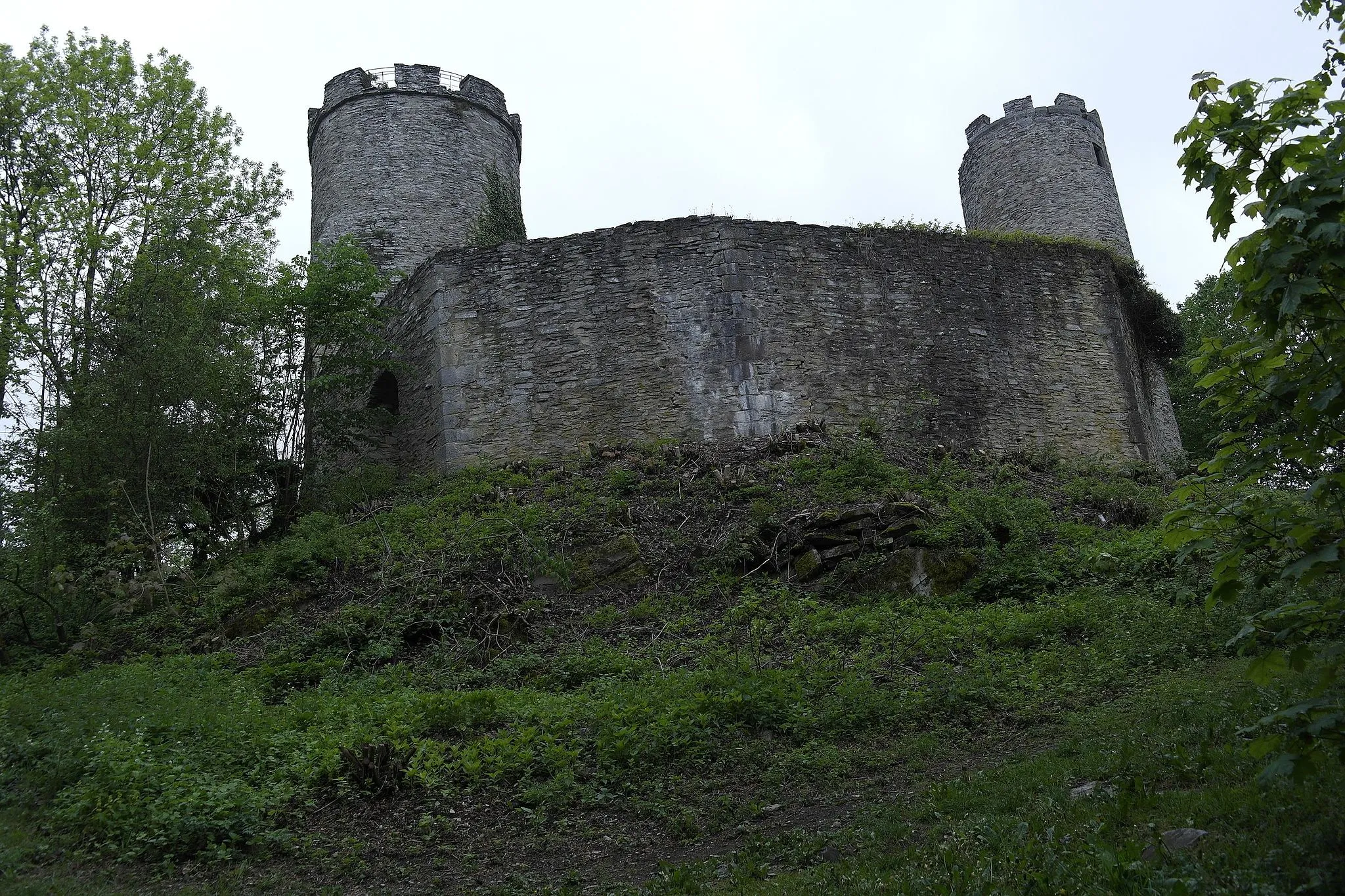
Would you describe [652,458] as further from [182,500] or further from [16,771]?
[16,771]

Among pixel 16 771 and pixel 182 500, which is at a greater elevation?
pixel 182 500

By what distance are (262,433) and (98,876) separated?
31.7 ft

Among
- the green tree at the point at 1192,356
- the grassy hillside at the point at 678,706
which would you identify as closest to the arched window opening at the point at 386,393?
the grassy hillside at the point at 678,706

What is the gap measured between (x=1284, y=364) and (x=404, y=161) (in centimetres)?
1766

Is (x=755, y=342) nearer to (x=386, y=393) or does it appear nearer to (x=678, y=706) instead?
(x=386, y=393)

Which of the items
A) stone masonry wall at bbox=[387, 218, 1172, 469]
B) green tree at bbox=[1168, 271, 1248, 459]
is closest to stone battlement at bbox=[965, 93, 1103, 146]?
green tree at bbox=[1168, 271, 1248, 459]

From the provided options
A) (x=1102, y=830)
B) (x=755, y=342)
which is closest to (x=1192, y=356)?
(x=755, y=342)

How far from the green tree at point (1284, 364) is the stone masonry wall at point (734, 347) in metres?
10.2

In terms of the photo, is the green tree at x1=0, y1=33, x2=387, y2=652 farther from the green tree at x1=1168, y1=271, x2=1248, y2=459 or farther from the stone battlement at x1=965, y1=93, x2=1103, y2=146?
the green tree at x1=1168, y1=271, x2=1248, y2=459

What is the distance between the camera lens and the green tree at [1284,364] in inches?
141

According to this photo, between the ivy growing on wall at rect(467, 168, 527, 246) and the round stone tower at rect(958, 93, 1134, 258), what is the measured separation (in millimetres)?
9409

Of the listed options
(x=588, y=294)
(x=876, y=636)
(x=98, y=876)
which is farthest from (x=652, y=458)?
(x=98, y=876)

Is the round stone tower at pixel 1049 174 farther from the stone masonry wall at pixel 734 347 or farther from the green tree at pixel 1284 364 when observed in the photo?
the green tree at pixel 1284 364

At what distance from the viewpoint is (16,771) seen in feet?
23.4
